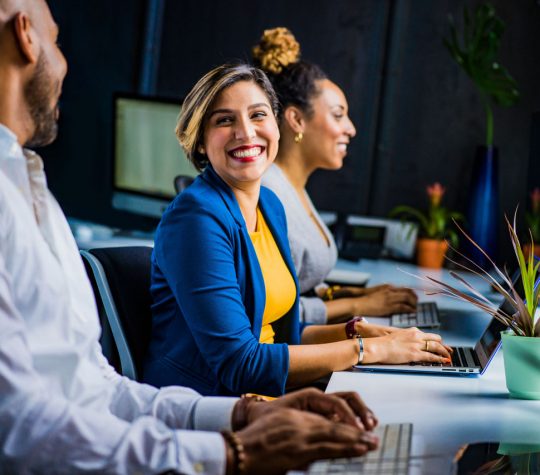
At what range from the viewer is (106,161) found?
15.5 feet

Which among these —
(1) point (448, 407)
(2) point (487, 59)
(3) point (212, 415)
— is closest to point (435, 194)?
(2) point (487, 59)

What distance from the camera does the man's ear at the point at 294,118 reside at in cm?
290

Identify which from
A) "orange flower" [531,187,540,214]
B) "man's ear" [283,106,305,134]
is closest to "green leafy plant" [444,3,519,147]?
"orange flower" [531,187,540,214]

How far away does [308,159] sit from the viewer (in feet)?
9.67

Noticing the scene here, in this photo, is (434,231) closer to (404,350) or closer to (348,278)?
(348,278)

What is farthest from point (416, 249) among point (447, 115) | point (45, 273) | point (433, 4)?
point (45, 273)

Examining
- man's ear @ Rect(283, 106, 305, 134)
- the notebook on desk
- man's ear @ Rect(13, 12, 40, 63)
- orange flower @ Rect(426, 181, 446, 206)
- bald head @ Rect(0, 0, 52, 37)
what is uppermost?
bald head @ Rect(0, 0, 52, 37)

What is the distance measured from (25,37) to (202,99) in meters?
0.93

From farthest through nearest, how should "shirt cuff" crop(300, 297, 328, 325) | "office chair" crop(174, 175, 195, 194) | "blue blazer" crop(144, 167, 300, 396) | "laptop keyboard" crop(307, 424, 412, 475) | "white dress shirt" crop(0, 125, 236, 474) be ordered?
1. "office chair" crop(174, 175, 195, 194)
2. "shirt cuff" crop(300, 297, 328, 325)
3. "blue blazer" crop(144, 167, 300, 396)
4. "laptop keyboard" crop(307, 424, 412, 475)
5. "white dress shirt" crop(0, 125, 236, 474)

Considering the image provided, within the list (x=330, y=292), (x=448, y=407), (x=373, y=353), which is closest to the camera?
(x=448, y=407)

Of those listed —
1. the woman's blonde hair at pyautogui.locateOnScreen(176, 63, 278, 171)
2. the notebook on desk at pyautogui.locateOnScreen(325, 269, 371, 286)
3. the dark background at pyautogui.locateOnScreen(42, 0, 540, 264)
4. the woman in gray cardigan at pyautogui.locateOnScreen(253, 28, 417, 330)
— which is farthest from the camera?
the dark background at pyautogui.locateOnScreen(42, 0, 540, 264)

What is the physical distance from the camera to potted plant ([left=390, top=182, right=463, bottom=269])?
12.3 feet

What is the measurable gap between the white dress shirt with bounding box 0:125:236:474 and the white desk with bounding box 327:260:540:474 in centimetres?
41

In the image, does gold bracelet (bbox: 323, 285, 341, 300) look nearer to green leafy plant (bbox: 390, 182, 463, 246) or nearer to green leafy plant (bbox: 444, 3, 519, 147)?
green leafy plant (bbox: 390, 182, 463, 246)
